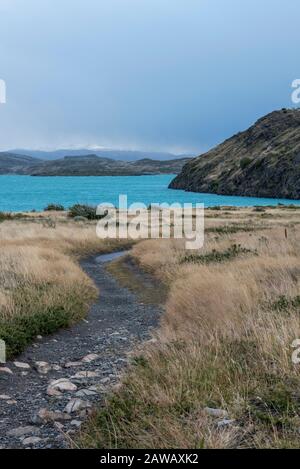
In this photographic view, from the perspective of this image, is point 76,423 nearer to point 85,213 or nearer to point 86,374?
point 86,374

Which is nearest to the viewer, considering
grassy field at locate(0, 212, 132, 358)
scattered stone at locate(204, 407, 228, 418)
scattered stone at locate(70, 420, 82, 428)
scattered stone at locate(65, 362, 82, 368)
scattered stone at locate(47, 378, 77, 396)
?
scattered stone at locate(204, 407, 228, 418)

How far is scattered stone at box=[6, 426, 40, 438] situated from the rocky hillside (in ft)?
355

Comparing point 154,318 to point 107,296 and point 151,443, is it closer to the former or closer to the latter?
point 107,296

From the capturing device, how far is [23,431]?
5.71 metres

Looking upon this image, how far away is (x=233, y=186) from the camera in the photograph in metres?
132

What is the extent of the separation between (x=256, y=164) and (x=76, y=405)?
406ft

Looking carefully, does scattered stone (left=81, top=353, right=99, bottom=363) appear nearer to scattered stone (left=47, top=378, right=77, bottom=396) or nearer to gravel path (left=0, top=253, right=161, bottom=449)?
gravel path (left=0, top=253, right=161, bottom=449)

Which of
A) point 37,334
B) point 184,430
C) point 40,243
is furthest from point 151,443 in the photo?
point 40,243

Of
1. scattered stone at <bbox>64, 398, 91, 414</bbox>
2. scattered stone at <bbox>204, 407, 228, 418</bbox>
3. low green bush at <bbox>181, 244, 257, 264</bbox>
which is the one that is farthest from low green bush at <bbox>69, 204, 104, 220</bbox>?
scattered stone at <bbox>204, 407, 228, 418</bbox>

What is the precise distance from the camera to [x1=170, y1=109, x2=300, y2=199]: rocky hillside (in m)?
114

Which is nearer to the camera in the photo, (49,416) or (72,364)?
(49,416)

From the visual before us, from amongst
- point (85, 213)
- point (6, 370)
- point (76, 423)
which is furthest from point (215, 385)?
point (85, 213)
